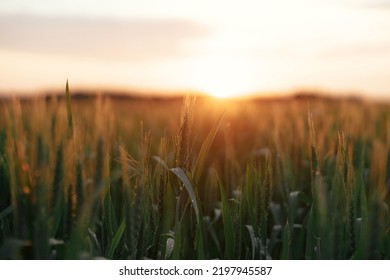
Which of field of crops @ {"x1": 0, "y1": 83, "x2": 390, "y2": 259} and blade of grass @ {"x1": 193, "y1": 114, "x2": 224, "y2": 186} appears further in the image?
blade of grass @ {"x1": 193, "y1": 114, "x2": 224, "y2": 186}

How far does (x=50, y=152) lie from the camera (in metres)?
1.39

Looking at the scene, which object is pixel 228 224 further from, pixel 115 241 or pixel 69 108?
pixel 69 108

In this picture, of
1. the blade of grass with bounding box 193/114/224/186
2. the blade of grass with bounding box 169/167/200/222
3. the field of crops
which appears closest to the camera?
the field of crops

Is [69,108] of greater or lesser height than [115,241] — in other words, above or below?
above

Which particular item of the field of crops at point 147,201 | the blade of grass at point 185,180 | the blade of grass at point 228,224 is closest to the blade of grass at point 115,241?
the field of crops at point 147,201

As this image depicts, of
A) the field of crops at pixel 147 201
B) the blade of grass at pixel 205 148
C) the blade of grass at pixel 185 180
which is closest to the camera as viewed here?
the field of crops at pixel 147 201

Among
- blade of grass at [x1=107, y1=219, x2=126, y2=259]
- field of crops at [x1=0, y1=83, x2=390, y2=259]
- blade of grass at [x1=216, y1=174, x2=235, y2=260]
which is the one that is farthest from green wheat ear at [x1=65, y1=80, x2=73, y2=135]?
blade of grass at [x1=216, y1=174, x2=235, y2=260]

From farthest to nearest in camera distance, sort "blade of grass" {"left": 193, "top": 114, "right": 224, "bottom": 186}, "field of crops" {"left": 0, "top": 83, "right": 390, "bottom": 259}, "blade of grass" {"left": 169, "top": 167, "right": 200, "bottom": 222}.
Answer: "blade of grass" {"left": 193, "top": 114, "right": 224, "bottom": 186} → "blade of grass" {"left": 169, "top": 167, "right": 200, "bottom": 222} → "field of crops" {"left": 0, "top": 83, "right": 390, "bottom": 259}

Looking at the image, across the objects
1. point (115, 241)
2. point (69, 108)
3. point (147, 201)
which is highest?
point (69, 108)

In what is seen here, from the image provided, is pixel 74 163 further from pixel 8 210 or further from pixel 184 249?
pixel 184 249

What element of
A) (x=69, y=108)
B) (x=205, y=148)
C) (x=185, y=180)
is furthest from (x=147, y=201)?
(x=69, y=108)

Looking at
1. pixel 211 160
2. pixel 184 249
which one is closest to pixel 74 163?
pixel 184 249

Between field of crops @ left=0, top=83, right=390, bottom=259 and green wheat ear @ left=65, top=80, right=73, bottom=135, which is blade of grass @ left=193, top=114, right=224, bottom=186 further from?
green wheat ear @ left=65, top=80, right=73, bottom=135

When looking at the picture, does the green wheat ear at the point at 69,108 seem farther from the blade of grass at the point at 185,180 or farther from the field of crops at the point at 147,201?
the blade of grass at the point at 185,180
